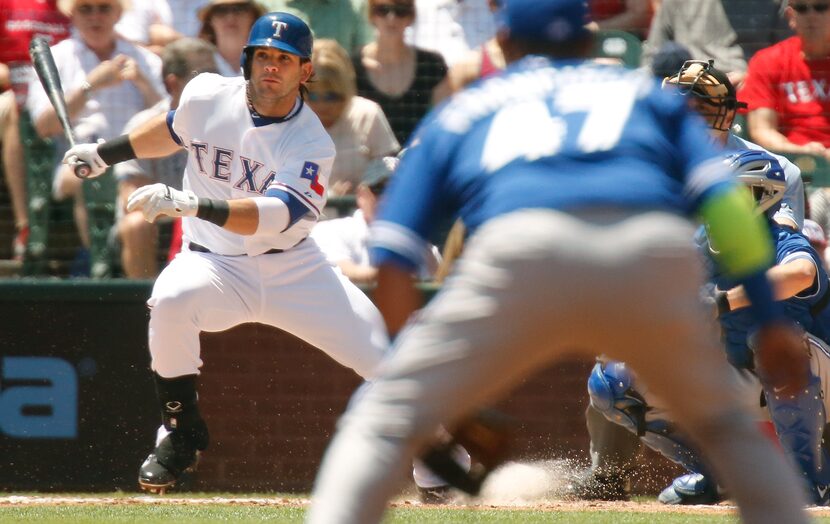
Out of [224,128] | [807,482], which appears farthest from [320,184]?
[807,482]

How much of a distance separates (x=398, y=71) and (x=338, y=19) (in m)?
0.50

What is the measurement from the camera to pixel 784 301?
617cm

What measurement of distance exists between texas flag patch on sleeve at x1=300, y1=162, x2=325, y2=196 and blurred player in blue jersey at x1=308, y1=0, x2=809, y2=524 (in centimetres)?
302

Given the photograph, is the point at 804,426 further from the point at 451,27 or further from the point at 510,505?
the point at 451,27

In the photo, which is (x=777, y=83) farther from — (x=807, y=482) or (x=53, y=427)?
(x=53, y=427)

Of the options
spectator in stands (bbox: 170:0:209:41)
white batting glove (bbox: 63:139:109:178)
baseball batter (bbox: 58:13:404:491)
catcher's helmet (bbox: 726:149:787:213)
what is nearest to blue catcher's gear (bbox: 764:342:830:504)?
catcher's helmet (bbox: 726:149:787:213)

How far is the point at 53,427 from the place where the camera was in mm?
7703

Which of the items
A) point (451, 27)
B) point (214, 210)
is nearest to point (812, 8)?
point (451, 27)

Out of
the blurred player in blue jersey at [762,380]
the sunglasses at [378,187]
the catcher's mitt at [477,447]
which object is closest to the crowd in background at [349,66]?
the sunglasses at [378,187]

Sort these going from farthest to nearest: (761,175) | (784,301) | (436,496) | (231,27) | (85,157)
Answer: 1. (231,27)
2. (436,496)
3. (85,157)
4. (784,301)
5. (761,175)

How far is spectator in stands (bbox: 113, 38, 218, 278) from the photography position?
770 centimetres

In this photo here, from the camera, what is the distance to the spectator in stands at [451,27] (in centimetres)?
799

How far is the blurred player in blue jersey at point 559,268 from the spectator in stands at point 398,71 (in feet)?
16.2

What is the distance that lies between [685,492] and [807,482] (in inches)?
25.0
